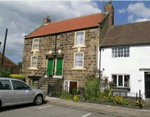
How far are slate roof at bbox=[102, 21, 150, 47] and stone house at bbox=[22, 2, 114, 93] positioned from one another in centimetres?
82

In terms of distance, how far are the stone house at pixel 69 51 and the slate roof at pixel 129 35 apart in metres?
0.82

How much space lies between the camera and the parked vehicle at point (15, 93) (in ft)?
25.6

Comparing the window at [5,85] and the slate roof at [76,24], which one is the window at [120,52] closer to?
the slate roof at [76,24]

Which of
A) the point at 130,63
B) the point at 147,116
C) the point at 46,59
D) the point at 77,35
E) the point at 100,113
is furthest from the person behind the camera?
the point at 46,59

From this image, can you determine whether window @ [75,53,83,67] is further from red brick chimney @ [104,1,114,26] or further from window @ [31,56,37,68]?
window @ [31,56,37,68]

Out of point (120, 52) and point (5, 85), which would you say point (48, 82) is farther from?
point (120, 52)

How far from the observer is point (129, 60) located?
527 inches

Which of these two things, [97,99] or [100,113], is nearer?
[100,113]

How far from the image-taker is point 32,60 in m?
19.6

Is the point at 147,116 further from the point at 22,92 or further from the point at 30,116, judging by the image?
the point at 22,92

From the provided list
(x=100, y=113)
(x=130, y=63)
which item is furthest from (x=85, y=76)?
(x=100, y=113)

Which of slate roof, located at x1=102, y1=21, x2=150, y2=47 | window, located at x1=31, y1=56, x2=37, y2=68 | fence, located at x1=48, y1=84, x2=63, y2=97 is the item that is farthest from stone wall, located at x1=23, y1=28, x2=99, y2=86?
fence, located at x1=48, y1=84, x2=63, y2=97

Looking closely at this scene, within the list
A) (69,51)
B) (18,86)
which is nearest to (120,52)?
(69,51)

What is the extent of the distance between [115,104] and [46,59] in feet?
34.9
